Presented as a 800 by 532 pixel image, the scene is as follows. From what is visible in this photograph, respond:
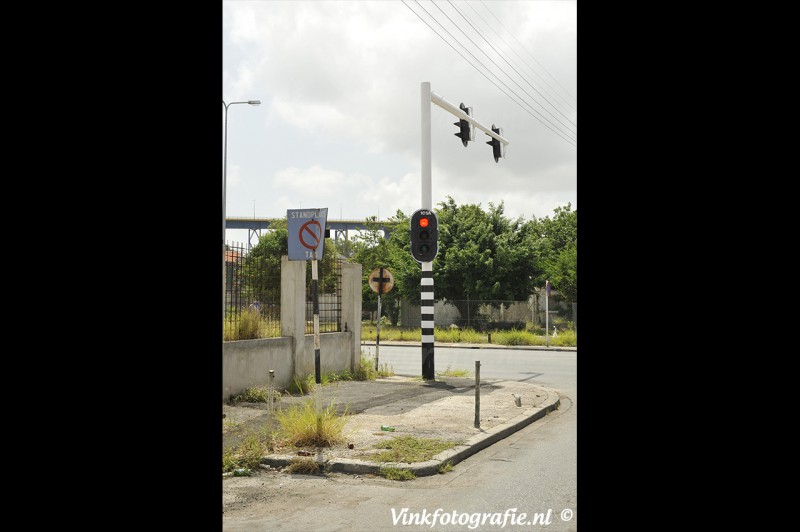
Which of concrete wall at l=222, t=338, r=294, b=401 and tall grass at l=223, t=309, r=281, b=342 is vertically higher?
tall grass at l=223, t=309, r=281, b=342

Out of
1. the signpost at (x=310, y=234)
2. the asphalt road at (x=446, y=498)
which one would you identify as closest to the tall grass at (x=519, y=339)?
the signpost at (x=310, y=234)

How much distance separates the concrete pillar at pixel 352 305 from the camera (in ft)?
57.3

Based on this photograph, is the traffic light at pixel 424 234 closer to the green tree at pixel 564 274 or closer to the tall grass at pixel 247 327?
the tall grass at pixel 247 327

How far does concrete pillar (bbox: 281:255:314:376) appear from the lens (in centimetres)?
1443

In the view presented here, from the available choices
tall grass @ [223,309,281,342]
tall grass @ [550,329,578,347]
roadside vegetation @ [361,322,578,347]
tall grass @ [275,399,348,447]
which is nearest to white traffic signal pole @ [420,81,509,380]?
tall grass @ [223,309,281,342]

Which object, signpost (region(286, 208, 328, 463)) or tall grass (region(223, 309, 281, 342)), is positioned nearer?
signpost (region(286, 208, 328, 463))

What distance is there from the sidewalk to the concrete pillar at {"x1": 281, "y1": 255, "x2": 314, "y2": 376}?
0.86 meters

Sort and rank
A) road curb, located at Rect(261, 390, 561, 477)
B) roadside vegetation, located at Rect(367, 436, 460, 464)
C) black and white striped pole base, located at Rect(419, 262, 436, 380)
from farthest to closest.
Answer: black and white striped pole base, located at Rect(419, 262, 436, 380) → roadside vegetation, located at Rect(367, 436, 460, 464) → road curb, located at Rect(261, 390, 561, 477)

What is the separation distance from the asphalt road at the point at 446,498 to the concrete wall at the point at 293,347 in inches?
205

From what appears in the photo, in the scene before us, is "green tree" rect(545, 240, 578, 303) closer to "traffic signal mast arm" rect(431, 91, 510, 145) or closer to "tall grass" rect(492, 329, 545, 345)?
"tall grass" rect(492, 329, 545, 345)

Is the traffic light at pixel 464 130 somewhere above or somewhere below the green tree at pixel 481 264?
above
